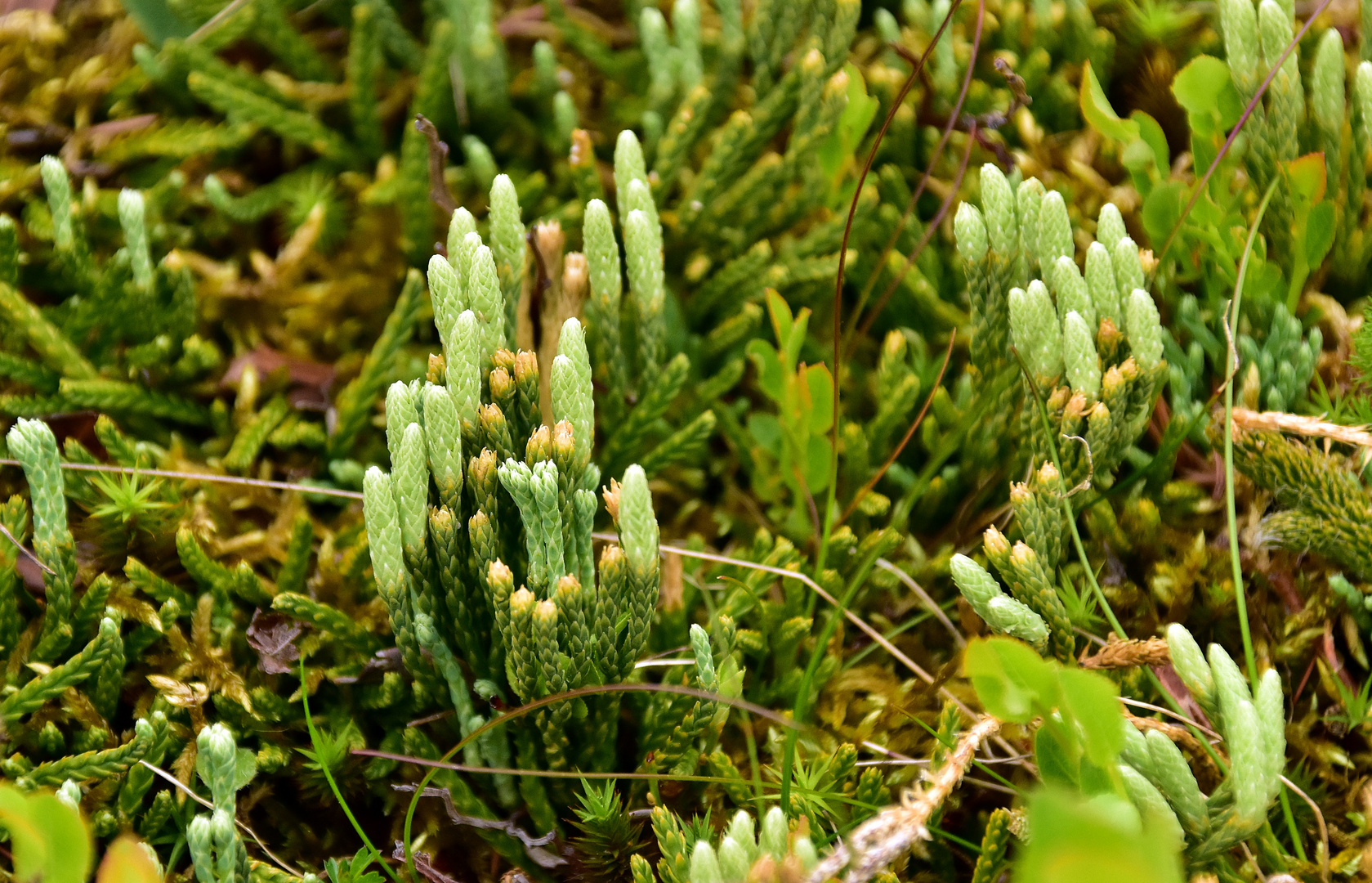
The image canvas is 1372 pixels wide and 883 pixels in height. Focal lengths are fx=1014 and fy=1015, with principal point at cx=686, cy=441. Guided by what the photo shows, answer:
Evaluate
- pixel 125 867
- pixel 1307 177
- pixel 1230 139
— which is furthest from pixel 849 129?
pixel 125 867

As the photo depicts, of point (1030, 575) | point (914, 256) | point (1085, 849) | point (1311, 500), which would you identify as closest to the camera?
point (1085, 849)

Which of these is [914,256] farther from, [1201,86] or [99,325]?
[99,325]

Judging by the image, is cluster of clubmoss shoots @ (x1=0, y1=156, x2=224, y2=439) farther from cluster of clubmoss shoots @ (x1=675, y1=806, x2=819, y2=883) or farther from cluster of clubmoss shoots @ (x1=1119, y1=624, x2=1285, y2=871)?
cluster of clubmoss shoots @ (x1=1119, y1=624, x2=1285, y2=871)

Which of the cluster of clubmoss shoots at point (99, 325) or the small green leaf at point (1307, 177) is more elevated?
the small green leaf at point (1307, 177)

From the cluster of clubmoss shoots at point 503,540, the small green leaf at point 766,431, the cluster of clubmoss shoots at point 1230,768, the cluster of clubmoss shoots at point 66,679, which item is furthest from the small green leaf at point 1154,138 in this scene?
the cluster of clubmoss shoots at point 66,679

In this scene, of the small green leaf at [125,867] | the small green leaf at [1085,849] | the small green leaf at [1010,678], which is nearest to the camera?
the small green leaf at [1085,849]

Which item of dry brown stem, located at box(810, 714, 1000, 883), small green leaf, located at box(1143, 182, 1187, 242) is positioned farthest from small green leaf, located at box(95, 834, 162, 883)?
small green leaf, located at box(1143, 182, 1187, 242)

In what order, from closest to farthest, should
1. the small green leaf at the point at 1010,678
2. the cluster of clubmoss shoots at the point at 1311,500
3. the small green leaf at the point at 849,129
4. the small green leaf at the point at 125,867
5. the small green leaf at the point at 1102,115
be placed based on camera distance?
1. the small green leaf at the point at 125,867
2. the small green leaf at the point at 1010,678
3. the cluster of clubmoss shoots at the point at 1311,500
4. the small green leaf at the point at 1102,115
5. the small green leaf at the point at 849,129

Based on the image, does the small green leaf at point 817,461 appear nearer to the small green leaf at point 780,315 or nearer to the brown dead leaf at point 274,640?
the small green leaf at point 780,315

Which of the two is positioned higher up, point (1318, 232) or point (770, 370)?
point (1318, 232)
